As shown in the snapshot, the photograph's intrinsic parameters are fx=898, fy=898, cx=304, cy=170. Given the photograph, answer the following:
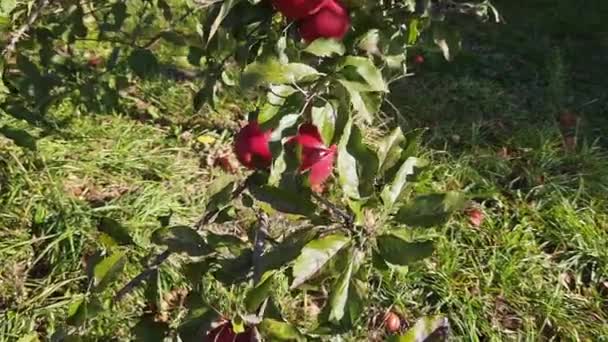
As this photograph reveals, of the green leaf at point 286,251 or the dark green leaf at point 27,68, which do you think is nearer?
the green leaf at point 286,251

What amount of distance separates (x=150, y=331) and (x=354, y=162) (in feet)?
1.51

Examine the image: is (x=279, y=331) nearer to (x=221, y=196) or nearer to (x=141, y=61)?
(x=221, y=196)

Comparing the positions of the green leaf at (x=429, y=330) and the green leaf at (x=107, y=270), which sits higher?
the green leaf at (x=107, y=270)

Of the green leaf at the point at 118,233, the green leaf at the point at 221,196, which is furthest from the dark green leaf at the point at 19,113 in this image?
the green leaf at the point at 221,196

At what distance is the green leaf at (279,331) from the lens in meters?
1.15

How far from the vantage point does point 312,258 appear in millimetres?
1096

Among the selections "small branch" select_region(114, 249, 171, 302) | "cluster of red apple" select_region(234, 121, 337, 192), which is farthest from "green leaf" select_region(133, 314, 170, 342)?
"cluster of red apple" select_region(234, 121, 337, 192)

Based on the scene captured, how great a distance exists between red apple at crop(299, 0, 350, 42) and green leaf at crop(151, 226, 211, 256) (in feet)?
1.10

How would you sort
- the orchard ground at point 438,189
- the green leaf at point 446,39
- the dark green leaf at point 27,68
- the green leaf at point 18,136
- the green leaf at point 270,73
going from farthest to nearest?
the orchard ground at point 438,189, the dark green leaf at point 27,68, the green leaf at point 18,136, the green leaf at point 446,39, the green leaf at point 270,73

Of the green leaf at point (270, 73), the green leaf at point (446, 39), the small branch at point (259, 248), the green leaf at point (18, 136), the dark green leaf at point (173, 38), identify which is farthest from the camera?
the dark green leaf at point (173, 38)

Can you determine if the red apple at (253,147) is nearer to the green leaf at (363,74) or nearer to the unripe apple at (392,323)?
the green leaf at (363,74)

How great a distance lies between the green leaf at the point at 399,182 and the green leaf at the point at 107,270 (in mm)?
374

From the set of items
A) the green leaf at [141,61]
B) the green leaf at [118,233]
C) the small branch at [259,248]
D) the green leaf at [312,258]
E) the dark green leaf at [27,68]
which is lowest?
the green leaf at [141,61]

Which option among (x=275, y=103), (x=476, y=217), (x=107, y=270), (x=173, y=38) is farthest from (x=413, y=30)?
(x=476, y=217)
